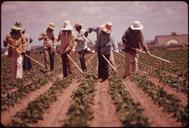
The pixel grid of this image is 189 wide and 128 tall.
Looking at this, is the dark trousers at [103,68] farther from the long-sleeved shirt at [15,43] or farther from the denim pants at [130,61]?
the long-sleeved shirt at [15,43]

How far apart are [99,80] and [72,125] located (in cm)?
498

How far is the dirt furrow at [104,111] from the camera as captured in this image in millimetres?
6239

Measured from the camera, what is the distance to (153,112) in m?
6.82

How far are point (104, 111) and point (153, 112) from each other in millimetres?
965

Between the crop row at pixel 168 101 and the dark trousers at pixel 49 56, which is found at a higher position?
the dark trousers at pixel 49 56

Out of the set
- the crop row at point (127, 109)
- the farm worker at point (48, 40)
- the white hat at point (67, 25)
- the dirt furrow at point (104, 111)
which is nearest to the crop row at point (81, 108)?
the dirt furrow at point (104, 111)

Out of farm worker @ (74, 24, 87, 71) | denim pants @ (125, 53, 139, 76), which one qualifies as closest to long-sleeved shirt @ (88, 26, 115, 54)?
denim pants @ (125, 53, 139, 76)

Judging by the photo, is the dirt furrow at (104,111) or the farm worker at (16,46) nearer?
the dirt furrow at (104,111)

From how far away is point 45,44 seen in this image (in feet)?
43.0

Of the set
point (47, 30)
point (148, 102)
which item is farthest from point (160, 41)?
point (148, 102)

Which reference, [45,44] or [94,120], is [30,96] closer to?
[94,120]

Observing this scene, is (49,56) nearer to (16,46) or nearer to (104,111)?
(16,46)

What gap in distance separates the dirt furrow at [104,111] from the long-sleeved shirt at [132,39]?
1.92m

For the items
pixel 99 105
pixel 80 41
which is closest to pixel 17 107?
pixel 99 105
